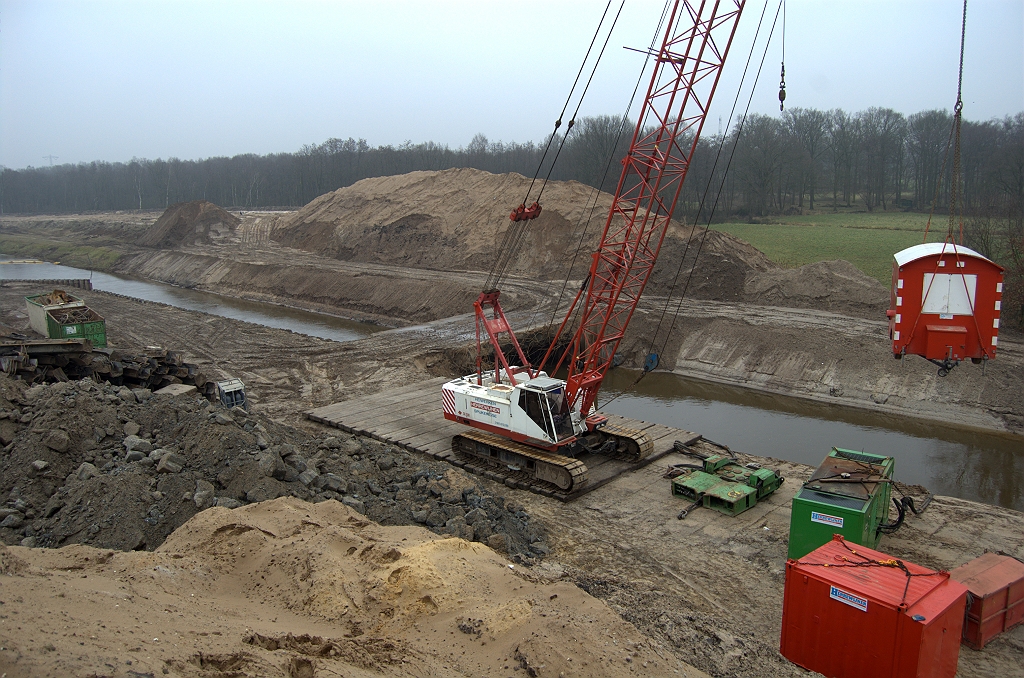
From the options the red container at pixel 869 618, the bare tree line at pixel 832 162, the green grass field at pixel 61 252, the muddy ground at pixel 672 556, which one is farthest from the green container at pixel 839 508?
the green grass field at pixel 61 252

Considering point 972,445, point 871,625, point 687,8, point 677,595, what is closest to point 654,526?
point 677,595

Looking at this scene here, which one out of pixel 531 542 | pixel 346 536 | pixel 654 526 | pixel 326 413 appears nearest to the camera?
pixel 346 536

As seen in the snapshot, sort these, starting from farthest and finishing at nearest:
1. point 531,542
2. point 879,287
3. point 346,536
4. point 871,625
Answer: point 879,287
point 531,542
point 346,536
point 871,625

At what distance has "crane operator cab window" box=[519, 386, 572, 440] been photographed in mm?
13055

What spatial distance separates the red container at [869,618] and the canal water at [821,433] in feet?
30.2

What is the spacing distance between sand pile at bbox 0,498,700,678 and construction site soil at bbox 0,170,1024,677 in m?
0.03

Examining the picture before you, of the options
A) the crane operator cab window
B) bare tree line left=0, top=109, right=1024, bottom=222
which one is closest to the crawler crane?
the crane operator cab window

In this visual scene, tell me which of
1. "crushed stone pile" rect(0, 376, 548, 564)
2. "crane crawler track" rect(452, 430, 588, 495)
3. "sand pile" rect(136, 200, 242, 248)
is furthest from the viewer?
"sand pile" rect(136, 200, 242, 248)

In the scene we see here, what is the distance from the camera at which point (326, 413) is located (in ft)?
57.2

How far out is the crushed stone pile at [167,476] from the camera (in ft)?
28.4

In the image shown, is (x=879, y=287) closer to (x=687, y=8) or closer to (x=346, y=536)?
(x=687, y=8)

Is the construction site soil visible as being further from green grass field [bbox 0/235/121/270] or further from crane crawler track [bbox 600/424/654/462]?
green grass field [bbox 0/235/121/270]

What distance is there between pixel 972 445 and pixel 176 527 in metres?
18.3

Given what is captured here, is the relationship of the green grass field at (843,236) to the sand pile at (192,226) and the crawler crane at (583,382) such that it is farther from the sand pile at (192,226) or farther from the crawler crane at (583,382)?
the sand pile at (192,226)
